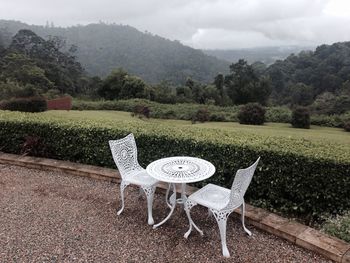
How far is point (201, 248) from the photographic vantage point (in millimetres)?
3285

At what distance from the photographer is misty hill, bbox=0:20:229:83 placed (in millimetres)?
64688

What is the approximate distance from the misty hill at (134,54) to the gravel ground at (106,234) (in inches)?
2174

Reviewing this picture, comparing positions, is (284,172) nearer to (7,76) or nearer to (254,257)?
(254,257)

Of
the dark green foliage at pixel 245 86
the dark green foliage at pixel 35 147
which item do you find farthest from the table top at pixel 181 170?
the dark green foliage at pixel 245 86

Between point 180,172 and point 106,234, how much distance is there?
1005mm

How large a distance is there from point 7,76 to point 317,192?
30.1 metres

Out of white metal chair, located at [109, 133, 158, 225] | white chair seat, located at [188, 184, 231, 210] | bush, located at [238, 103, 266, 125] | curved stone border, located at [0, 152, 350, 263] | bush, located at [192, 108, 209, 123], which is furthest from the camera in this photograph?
bush, located at [192, 108, 209, 123]

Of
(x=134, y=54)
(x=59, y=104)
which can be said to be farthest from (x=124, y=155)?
(x=134, y=54)

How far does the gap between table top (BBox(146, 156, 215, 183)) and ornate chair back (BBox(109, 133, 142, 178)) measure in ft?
1.51

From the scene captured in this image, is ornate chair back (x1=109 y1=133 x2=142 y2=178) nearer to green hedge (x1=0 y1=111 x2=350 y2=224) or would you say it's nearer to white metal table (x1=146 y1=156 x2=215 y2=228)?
white metal table (x1=146 y1=156 x2=215 y2=228)

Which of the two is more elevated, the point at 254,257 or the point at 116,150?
the point at 116,150

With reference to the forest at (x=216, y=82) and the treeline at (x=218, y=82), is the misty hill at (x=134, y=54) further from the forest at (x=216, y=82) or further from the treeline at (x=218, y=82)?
the treeline at (x=218, y=82)

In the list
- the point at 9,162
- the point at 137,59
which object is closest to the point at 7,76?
the point at 9,162

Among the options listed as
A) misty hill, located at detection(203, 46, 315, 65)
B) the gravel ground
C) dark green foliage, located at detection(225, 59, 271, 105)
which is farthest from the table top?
misty hill, located at detection(203, 46, 315, 65)
